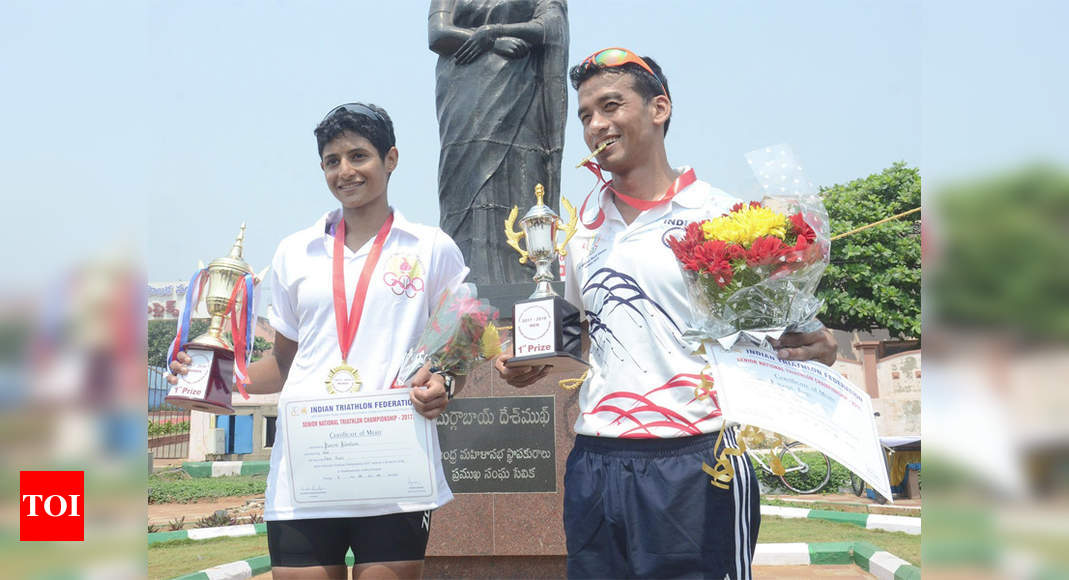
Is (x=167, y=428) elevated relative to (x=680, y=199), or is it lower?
lower

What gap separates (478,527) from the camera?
4473mm

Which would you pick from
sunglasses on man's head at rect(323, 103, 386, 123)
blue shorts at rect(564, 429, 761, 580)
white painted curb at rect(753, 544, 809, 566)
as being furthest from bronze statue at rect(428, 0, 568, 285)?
blue shorts at rect(564, 429, 761, 580)

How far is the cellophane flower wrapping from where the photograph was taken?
81.9 inches

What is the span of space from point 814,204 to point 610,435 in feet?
2.72

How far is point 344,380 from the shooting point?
2.41m

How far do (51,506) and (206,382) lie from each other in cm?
89

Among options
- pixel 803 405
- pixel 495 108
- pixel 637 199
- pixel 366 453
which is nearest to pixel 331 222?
pixel 366 453

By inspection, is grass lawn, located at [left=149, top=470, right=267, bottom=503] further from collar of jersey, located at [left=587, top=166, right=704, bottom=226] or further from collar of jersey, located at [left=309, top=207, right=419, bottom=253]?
collar of jersey, located at [left=587, top=166, right=704, bottom=226]

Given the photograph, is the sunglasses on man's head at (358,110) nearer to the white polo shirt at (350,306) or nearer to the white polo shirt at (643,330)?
the white polo shirt at (350,306)

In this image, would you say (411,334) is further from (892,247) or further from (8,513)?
(892,247)

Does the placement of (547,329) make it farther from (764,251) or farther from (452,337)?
(764,251)

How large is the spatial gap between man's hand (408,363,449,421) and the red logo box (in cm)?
83

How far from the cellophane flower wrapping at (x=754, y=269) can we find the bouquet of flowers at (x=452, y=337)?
0.62 meters

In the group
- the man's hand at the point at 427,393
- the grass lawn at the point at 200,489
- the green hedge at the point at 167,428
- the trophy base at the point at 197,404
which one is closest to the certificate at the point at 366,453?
the man's hand at the point at 427,393
